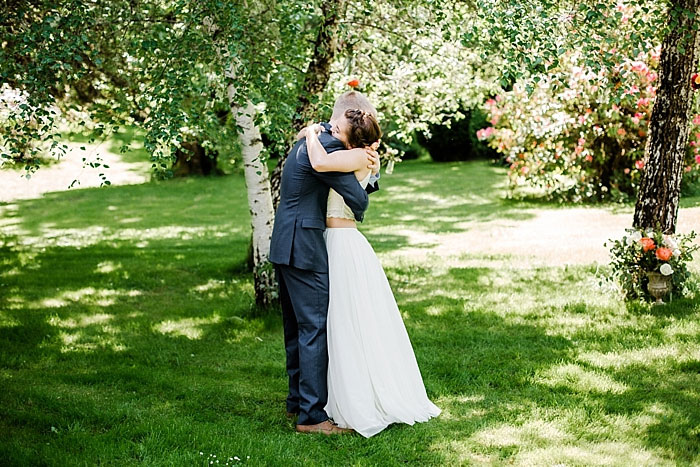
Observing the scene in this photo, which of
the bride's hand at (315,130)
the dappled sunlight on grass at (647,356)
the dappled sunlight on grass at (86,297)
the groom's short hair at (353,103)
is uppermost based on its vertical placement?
the groom's short hair at (353,103)

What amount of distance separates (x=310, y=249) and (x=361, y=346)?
680 millimetres

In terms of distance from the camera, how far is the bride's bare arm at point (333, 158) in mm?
4246

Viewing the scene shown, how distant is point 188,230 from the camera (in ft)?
44.3

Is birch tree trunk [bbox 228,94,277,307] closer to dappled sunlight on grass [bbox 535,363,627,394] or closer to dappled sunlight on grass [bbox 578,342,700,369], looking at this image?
dappled sunlight on grass [bbox 535,363,627,394]

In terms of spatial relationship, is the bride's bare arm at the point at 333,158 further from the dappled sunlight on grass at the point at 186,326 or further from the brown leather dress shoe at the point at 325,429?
the dappled sunlight on grass at the point at 186,326

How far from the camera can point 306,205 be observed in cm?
442

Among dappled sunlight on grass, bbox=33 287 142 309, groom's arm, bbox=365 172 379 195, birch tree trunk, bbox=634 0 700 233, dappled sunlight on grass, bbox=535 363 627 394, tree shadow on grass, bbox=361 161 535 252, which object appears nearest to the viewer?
groom's arm, bbox=365 172 379 195

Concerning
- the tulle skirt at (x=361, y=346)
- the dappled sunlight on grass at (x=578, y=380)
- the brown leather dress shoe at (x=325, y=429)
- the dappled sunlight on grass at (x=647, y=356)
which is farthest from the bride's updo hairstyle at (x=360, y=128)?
the dappled sunlight on grass at (x=647, y=356)

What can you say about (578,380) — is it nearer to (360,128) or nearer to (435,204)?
(360,128)

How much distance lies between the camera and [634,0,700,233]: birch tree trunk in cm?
644

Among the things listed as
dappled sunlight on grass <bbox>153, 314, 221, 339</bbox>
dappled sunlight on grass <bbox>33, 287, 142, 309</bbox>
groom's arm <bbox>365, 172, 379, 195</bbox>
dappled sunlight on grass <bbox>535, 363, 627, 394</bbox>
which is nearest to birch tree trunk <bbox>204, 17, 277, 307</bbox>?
dappled sunlight on grass <bbox>153, 314, 221, 339</bbox>

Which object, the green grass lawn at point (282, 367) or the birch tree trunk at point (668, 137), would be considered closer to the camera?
the green grass lawn at point (282, 367)

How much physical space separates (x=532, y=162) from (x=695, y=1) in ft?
26.4

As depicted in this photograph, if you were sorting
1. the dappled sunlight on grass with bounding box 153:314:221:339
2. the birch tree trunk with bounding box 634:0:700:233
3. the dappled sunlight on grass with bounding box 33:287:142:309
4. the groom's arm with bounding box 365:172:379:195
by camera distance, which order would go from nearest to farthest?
the groom's arm with bounding box 365:172:379:195, the birch tree trunk with bounding box 634:0:700:233, the dappled sunlight on grass with bounding box 153:314:221:339, the dappled sunlight on grass with bounding box 33:287:142:309
